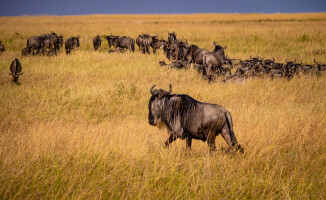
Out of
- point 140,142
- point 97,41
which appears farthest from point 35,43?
point 140,142

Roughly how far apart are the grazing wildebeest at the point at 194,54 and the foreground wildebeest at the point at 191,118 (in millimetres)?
8517

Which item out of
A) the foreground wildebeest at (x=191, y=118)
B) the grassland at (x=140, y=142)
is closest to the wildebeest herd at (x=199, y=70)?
the foreground wildebeest at (x=191, y=118)

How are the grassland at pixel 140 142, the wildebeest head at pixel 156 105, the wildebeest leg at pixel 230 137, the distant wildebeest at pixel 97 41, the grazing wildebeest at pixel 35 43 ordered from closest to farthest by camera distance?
1. the grassland at pixel 140 142
2. the wildebeest leg at pixel 230 137
3. the wildebeest head at pixel 156 105
4. the grazing wildebeest at pixel 35 43
5. the distant wildebeest at pixel 97 41

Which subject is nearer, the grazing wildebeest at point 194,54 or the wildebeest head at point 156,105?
the wildebeest head at point 156,105

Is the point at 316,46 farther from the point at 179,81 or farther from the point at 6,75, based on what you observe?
the point at 6,75

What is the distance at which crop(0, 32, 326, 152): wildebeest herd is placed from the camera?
3.79 metres

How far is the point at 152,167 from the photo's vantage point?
10.9ft

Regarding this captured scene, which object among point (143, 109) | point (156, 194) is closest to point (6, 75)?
point (143, 109)

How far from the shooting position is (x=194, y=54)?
12.5 metres

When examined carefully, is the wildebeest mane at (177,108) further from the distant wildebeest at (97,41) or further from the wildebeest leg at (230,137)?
the distant wildebeest at (97,41)

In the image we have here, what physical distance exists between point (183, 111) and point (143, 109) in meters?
3.48

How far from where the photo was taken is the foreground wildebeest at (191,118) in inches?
148

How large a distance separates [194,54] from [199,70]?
84 cm

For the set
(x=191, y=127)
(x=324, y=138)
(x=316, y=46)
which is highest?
(x=316, y=46)
